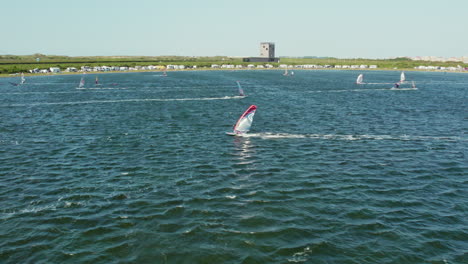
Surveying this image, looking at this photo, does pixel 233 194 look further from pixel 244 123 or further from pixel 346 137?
pixel 346 137

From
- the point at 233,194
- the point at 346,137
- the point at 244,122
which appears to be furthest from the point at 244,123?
the point at 233,194

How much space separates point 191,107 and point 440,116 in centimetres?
5917

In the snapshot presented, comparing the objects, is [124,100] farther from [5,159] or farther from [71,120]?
[5,159]

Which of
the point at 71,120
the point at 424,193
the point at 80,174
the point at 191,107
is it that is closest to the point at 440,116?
the point at 424,193

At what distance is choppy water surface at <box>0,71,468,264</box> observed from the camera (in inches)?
832

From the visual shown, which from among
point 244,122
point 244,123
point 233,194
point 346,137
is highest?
point 244,122

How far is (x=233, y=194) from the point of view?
2938 cm

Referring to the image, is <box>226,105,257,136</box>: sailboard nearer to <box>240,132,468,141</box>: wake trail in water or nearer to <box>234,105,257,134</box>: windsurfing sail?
<box>234,105,257,134</box>: windsurfing sail

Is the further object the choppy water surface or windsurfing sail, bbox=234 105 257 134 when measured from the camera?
windsurfing sail, bbox=234 105 257 134

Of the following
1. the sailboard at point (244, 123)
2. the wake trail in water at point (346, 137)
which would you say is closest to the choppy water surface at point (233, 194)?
the wake trail in water at point (346, 137)

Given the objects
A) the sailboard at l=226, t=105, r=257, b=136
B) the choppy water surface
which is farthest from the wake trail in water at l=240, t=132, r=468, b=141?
the sailboard at l=226, t=105, r=257, b=136

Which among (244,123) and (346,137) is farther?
(244,123)

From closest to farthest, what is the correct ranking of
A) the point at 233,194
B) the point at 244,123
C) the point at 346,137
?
the point at 233,194 < the point at 346,137 < the point at 244,123

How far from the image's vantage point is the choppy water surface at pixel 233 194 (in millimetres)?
21141
